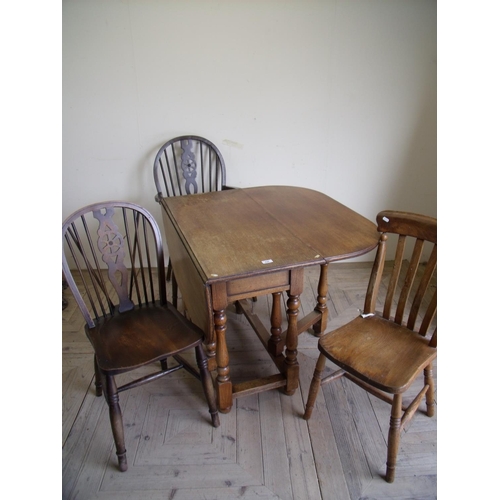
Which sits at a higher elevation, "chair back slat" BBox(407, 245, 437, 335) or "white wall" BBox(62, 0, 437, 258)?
"white wall" BBox(62, 0, 437, 258)

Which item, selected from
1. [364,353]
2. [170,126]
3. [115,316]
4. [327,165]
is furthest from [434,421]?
[170,126]

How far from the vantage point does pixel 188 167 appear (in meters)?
2.57

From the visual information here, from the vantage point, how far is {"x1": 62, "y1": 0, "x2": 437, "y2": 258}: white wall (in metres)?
2.37

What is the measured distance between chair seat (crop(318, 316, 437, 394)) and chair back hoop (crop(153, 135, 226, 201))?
1369 millimetres

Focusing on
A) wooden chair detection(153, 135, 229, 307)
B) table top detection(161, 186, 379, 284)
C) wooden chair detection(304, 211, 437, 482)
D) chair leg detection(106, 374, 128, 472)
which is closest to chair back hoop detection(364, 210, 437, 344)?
wooden chair detection(304, 211, 437, 482)

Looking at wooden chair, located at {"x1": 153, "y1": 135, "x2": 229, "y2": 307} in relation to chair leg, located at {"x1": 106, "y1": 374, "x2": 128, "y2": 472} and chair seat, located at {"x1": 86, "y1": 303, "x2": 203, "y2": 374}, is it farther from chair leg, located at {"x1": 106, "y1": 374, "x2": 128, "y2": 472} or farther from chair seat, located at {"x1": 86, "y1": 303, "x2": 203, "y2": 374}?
chair leg, located at {"x1": 106, "y1": 374, "x2": 128, "y2": 472}

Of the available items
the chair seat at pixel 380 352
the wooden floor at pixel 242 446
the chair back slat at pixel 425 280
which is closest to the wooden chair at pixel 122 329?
the wooden floor at pixel 242 446

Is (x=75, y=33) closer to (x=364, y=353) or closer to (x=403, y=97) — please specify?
(x=403, y=97)

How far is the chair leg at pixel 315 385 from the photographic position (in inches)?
60.9

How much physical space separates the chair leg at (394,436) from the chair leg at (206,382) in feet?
2.20

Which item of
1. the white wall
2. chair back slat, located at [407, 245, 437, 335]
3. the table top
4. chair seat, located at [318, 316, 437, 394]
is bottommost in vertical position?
chair seat, located at [318, 316, 437, 394]

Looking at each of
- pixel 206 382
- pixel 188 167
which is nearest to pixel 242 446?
pixel 206 382
